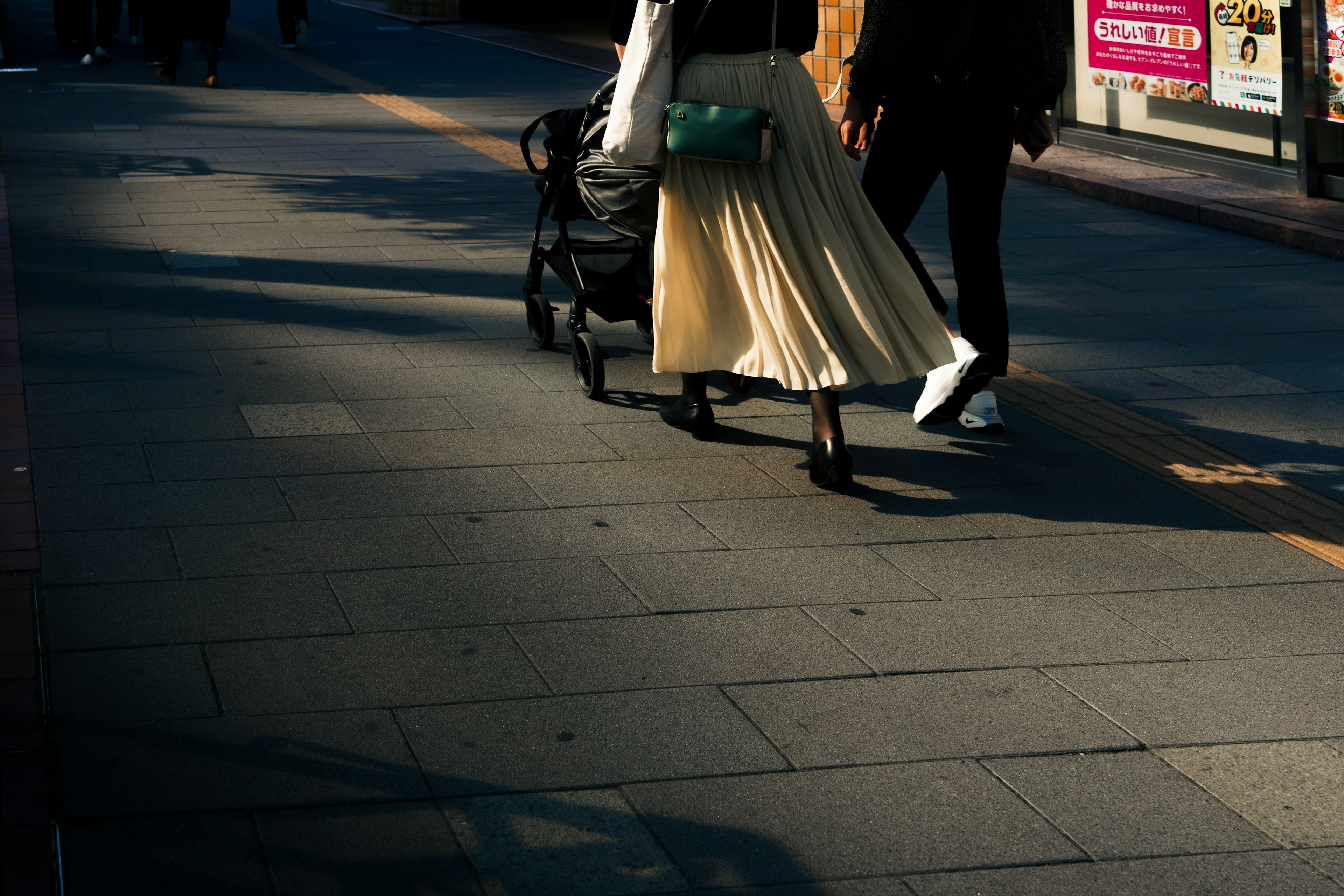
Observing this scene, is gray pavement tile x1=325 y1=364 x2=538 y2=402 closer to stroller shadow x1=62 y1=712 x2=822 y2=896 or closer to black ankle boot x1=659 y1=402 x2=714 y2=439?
black ankle boot x1=659 y1=402 x2=714 y2=439

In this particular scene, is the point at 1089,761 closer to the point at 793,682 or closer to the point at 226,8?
the point at 793,682

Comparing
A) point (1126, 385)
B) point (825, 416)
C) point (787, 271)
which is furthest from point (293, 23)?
point (825, 416)

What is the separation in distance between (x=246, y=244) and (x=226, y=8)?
9869 millimetres

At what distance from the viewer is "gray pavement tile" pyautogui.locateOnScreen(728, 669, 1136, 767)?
122 inches

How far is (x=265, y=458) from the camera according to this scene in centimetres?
489

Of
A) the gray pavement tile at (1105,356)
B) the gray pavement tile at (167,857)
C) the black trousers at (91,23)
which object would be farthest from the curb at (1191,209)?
the black trousers at (91,23)

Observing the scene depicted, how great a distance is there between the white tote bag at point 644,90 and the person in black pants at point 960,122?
2.02 feet

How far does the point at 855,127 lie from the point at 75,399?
9.63ft

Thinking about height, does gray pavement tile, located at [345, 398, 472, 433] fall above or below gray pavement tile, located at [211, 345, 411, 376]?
below

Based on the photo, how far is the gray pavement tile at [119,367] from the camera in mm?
5746

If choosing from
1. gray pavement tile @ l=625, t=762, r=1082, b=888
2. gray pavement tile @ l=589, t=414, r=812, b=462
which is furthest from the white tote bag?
gray pavement tile @ l=625, t=762, r=1082, b=888

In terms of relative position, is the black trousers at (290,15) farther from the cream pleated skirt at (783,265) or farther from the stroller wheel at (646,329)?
the cream pleated skirt at (783,265)

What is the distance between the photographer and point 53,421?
5.20 m

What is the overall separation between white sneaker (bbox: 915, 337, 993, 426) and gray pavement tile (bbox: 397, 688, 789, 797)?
2.00 meters
